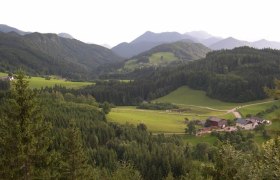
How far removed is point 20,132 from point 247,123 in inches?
4789

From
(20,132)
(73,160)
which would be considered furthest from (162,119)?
(20,132)

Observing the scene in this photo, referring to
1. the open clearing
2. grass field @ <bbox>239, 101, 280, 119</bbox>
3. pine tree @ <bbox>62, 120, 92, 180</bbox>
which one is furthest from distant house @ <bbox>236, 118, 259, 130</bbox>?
pine tree @ <bbox>62, 120, 92, 180</bbox>

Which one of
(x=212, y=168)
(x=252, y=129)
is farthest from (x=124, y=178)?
(x=252, y=129)

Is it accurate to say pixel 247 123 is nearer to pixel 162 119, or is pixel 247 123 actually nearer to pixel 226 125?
pixel 226 125

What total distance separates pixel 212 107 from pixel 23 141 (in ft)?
578

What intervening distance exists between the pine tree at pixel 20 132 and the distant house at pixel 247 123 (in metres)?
118

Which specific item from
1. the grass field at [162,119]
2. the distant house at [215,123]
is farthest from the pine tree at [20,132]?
the distant house at [215,123]

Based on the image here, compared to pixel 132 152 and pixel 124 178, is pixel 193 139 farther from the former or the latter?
pixel 124 178

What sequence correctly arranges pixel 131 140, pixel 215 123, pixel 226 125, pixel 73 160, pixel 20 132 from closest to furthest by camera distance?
pixel 20 132 → pixel 73 160 → pixel 131 140 → pixel 215 123 → pixel 226 125

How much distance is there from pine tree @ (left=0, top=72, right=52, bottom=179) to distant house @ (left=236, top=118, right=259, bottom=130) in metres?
118

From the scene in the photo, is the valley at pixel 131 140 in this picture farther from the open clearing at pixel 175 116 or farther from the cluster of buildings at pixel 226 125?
the open clearing at pixel 175 116

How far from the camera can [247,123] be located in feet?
455

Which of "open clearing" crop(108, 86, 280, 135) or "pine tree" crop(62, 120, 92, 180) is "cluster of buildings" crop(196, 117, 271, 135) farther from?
"pine tree" crop(62, 120, 92, 180)

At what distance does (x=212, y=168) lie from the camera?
115 feet
